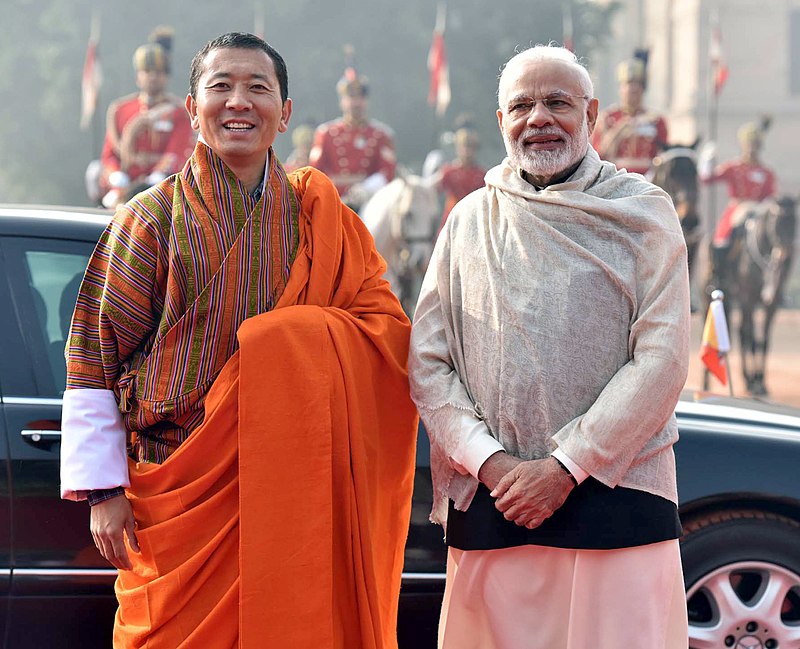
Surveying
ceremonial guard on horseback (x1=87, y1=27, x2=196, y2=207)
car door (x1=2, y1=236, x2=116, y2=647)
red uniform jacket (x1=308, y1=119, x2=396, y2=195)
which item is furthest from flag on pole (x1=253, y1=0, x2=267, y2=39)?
car door (x1=2, y1=236, x2=116, y2=647)

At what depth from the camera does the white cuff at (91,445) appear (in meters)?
2.67

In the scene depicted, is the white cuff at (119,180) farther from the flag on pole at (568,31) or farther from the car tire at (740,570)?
the car tire at (740,570)

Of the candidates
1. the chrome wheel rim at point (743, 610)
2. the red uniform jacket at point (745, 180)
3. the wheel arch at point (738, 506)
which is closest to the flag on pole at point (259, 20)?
the red uniform jacket at point (745, 180)

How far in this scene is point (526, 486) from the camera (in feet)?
8.67

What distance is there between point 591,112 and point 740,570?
5.05 ft

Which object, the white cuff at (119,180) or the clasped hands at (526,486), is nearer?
the clasped hands at (526,486)

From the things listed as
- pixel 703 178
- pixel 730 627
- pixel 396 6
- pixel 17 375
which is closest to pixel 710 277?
pixel 703 178

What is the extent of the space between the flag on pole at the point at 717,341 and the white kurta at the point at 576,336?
2.22 meters

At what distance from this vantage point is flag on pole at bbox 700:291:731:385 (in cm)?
489

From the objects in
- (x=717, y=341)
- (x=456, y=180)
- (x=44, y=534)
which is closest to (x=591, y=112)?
(x=44, y=534)

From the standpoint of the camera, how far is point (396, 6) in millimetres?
32219

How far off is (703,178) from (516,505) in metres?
11.7

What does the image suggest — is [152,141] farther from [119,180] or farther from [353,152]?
[353,152]

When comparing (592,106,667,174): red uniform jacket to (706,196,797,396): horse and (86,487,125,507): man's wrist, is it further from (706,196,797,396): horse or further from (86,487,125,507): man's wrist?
(86,487,125,507): man's wrist
